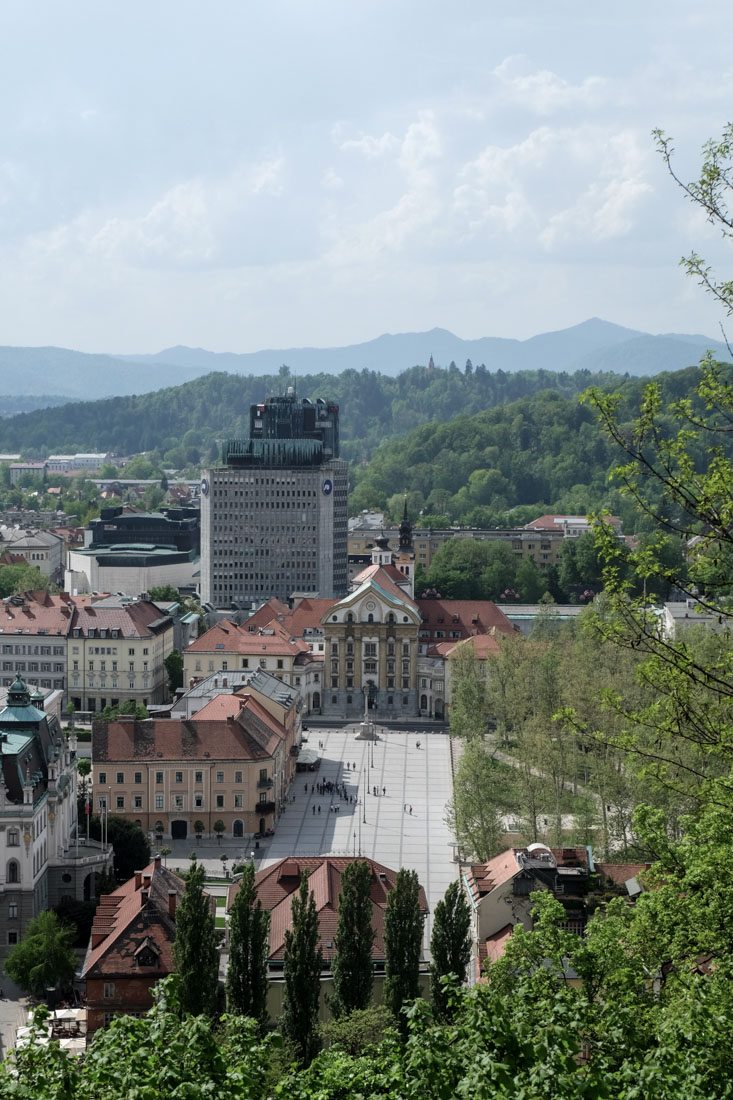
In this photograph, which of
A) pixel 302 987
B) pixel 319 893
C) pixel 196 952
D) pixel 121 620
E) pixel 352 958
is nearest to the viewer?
pixel 302 987

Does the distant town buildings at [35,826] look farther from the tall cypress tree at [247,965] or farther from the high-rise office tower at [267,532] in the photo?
the high-rise office tower at [267,532]

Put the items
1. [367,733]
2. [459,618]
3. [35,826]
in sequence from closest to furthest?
[35,826]
[367,733]
[459,618]

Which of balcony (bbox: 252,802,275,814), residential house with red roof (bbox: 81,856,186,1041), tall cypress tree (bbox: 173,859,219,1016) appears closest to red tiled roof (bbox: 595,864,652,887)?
tall cypress tree (bbox: 173,859,219,1016)

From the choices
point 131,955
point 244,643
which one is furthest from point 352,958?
point 244,643

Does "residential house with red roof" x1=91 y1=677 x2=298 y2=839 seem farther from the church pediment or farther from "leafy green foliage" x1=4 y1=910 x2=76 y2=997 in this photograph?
the church pediment

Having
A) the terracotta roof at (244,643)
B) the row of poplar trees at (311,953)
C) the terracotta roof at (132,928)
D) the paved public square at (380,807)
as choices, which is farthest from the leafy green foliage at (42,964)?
the terracotta roof at (244,643)

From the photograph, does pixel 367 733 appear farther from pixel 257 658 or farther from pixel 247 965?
pixel 247 965

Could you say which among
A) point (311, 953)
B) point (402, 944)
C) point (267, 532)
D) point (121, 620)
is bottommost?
point (402, 944)
